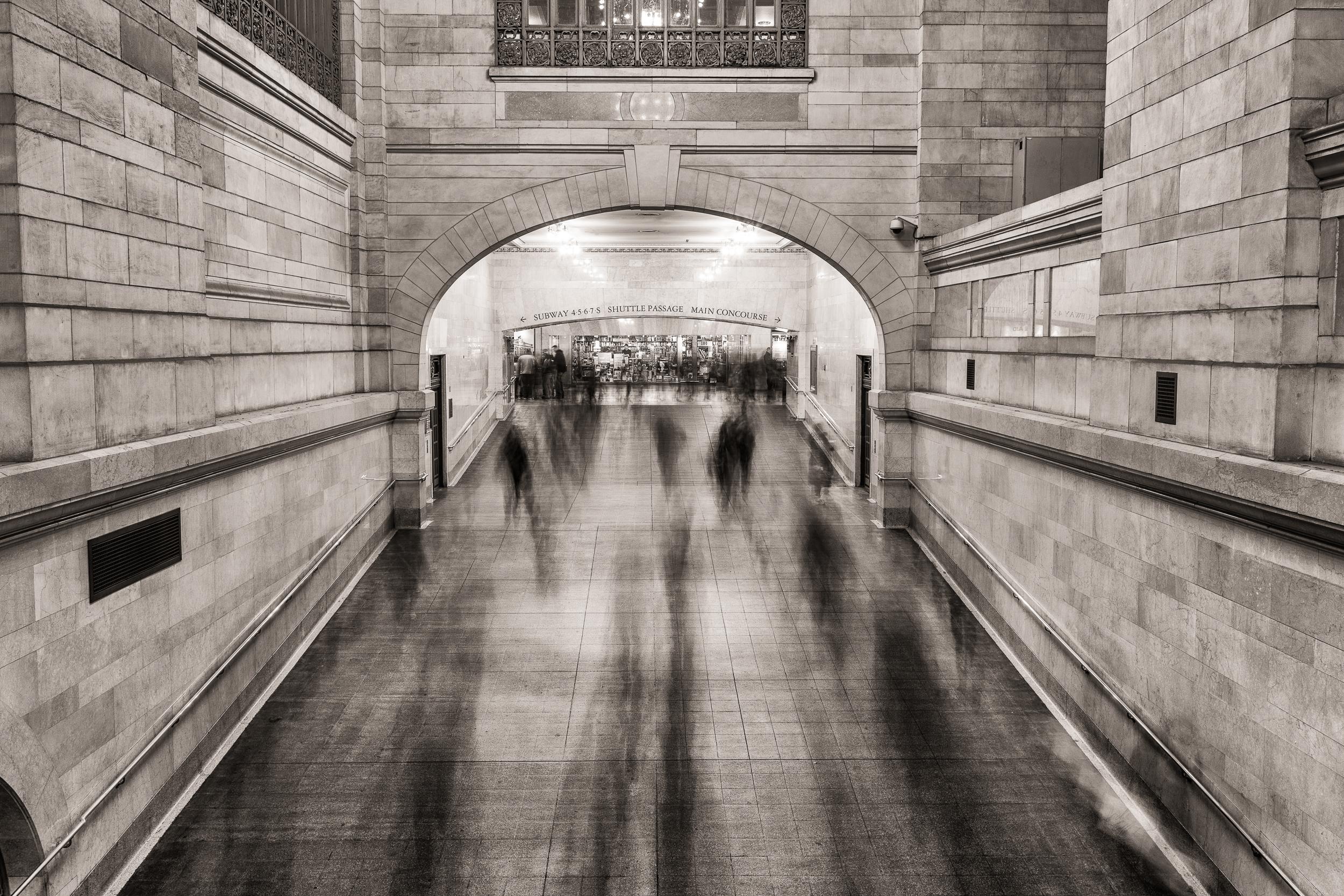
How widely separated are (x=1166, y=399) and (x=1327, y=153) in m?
1.91

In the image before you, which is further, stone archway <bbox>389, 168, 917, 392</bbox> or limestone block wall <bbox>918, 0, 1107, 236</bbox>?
stone archway <bbox>389, 168, 917, 392</bbox>

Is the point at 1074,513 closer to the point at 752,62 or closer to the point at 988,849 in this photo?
the point at 988,849

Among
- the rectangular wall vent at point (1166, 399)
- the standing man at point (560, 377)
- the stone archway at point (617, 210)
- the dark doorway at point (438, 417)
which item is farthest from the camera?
the standing man at point (560, 377)

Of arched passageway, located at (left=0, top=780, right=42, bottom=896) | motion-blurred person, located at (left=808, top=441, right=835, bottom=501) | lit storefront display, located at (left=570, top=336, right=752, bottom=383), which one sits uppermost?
lit storefront display, located at (left=570, top=336, right=752, bottom=383)

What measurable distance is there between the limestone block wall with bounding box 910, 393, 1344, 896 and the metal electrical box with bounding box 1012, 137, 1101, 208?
416 cm

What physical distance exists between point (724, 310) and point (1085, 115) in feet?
43.8

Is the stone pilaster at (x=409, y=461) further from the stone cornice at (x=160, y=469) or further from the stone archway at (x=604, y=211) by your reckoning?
the stone cornice at (x=160, y=469)

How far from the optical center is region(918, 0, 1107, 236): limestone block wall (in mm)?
13508

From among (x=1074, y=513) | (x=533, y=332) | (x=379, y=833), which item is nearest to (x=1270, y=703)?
(x=1074, y=513)

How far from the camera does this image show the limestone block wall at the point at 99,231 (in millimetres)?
5648

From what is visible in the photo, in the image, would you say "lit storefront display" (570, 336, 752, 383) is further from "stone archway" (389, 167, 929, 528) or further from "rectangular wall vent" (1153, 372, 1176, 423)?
"rectangular wall vent" (1153, 372, 1176, 423)

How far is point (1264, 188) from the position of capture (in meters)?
5.79

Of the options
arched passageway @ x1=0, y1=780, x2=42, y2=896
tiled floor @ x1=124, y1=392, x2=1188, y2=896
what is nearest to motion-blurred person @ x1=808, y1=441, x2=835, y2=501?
tiled floor @ x1=124, y1=392, x2=1188, y2=896

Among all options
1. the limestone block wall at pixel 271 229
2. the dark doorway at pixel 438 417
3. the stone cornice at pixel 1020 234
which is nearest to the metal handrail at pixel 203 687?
the limestone block wall at pixel 271 229
